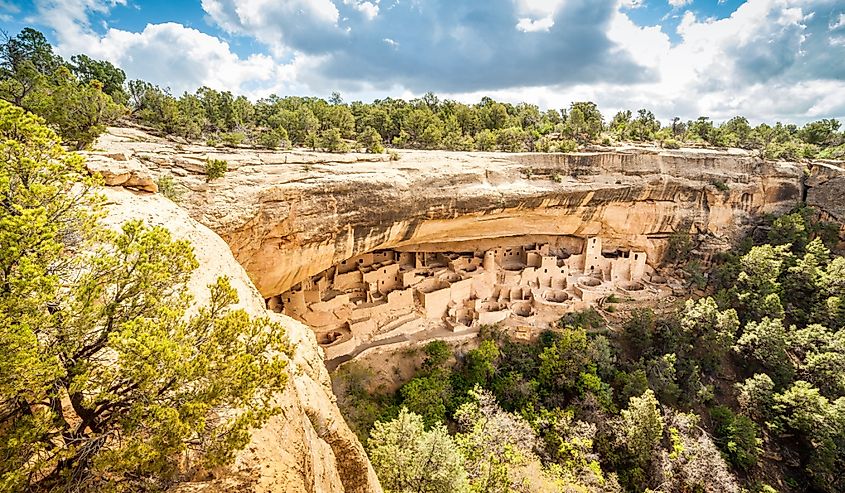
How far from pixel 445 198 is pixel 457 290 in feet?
15.2

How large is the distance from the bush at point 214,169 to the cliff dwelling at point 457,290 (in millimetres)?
5029

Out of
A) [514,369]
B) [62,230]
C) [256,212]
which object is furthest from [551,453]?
[62,230]

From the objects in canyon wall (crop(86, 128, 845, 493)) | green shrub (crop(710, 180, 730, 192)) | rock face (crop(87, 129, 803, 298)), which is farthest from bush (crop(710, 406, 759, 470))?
green shrub (crop(710, 180, 730, 192))

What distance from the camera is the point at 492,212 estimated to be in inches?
593

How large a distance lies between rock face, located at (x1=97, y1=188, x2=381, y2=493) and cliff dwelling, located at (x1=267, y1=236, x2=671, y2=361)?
21.9 ft

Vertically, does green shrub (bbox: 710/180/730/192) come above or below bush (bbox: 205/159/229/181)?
below

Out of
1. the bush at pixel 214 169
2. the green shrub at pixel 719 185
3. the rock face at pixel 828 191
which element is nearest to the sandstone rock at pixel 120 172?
the bush at pixel 214 169

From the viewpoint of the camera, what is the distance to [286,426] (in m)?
3.85

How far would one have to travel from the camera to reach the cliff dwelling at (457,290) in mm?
13945

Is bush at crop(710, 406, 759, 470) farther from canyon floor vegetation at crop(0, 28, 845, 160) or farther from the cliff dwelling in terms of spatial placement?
canyon floor vegetation at crop(0, 28, 845, 160)

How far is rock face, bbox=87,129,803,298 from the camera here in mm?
9500

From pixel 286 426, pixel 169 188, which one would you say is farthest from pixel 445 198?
pixel 286 426

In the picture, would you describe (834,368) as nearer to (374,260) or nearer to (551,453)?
(551,453)

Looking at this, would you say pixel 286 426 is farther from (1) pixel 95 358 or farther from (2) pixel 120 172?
(2) pixel 120 172
